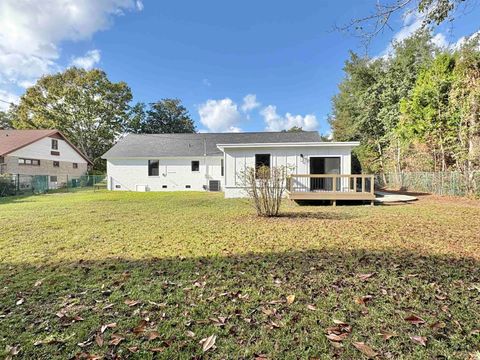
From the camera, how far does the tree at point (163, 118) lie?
37331 mm

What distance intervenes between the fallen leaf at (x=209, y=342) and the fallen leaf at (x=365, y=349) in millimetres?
1077

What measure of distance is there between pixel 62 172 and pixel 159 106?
2031 cm

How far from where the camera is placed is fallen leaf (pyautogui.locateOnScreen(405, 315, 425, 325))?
7.09 ft

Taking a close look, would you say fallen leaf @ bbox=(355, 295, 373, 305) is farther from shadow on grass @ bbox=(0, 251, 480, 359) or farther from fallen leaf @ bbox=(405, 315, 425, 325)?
fallen leaf @ bbox=(405, 315, 425, 325)

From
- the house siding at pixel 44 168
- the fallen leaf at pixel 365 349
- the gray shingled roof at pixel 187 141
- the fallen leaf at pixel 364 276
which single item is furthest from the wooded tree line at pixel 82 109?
the fallen leaf at pixel 365 349

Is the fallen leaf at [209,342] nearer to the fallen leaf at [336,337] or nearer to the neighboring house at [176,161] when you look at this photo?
the fallen leaf at [336,337]

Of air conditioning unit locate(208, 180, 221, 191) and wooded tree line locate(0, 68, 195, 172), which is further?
wooded tree line locate(0, 68, 195, 172)

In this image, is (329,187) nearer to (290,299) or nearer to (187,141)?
(290,299)

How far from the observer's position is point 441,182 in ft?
41.2

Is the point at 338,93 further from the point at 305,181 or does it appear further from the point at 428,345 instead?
the point at 428,345

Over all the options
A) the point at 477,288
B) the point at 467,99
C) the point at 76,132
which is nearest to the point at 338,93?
the point at 467,99

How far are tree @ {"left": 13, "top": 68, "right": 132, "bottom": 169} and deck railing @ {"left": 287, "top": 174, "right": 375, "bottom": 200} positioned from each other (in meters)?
29.9

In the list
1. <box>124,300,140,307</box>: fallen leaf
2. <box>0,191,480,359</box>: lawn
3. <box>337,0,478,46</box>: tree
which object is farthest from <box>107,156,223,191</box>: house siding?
<box>124,300,140,307</box>: fallen leaf

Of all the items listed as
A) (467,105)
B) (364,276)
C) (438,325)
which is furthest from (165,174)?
(438,325)
